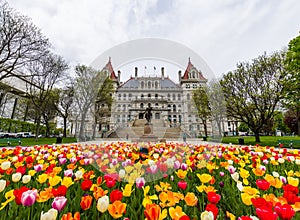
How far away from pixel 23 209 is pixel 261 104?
65.8 ft

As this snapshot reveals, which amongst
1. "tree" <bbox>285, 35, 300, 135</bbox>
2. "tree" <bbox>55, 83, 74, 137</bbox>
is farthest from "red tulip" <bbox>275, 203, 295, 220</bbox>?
"tree" <bbox>55, 83, 74, 137</bbox>

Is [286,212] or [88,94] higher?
[88,94]

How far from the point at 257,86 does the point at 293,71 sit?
2978 mm

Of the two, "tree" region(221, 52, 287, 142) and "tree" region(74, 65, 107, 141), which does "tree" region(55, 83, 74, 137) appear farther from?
"tree" region(221, 52, 287, 142)

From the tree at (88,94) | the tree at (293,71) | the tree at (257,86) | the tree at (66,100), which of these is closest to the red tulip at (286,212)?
the tree at (88,94)

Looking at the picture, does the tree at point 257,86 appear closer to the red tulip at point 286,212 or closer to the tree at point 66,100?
the red tulip at point 286,212

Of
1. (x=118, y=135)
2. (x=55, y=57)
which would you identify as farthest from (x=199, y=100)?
(x=55, y=57)

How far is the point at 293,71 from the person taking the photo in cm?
1458

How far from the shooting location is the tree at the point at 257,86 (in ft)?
52.2

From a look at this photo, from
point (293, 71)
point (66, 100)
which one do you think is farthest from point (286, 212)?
point (66, 100)

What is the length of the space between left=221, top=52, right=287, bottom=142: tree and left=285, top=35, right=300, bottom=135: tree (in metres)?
0.59

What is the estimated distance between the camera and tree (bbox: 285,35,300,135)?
39.8 ft

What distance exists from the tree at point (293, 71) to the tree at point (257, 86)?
59cm

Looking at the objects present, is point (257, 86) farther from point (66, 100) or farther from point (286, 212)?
point (66, 100)
